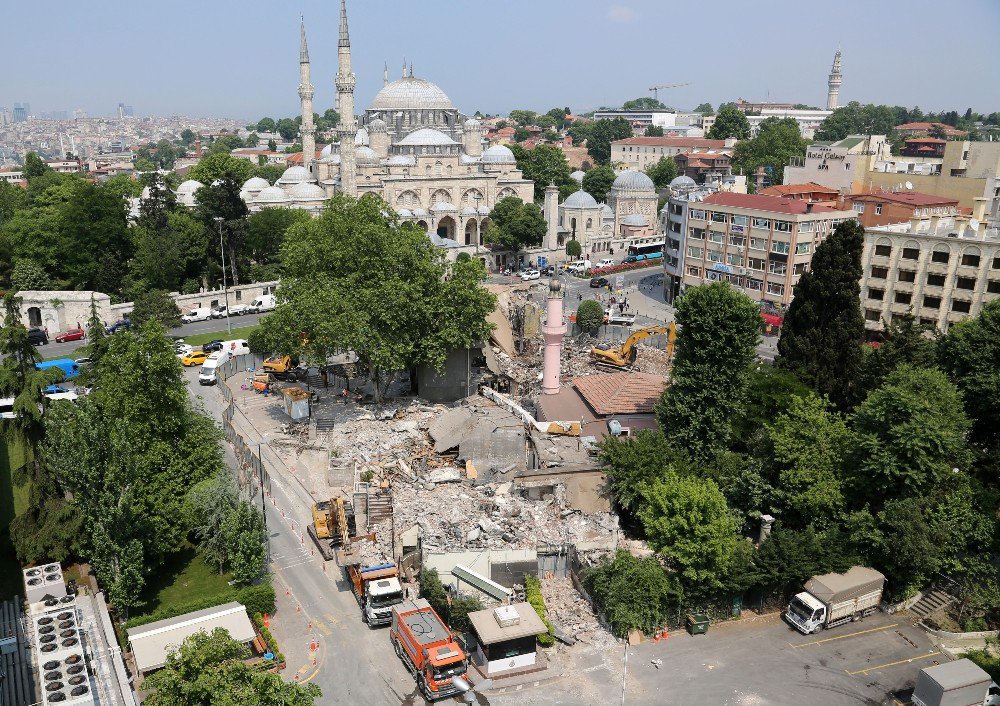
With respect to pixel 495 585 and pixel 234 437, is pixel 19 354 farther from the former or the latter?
pixel 495 585

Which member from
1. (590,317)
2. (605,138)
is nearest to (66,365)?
(590,317)

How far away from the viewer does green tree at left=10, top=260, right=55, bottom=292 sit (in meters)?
54.8

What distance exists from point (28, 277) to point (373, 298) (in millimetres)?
34844

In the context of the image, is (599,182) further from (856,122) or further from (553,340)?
(856,122)

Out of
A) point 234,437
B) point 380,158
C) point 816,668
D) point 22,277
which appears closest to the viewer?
point 816,668

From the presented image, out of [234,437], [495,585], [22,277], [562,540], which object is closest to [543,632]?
[495,585]

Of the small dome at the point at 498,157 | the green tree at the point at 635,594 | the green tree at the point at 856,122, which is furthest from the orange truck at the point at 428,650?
the green tree at the point at 856,122

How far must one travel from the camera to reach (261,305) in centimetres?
5816

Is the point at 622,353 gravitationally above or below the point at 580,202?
below

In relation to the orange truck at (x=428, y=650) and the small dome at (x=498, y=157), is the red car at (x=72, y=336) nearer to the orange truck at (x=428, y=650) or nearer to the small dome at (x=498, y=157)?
the orange truck at (x=428, y=650)

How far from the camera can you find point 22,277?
54750 mm

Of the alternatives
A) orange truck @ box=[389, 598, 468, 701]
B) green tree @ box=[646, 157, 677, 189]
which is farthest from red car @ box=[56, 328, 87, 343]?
green tree @ box=[646, 157, 677, 189]

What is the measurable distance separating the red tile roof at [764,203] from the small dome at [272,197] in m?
41.2

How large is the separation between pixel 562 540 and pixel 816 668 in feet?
28.0
